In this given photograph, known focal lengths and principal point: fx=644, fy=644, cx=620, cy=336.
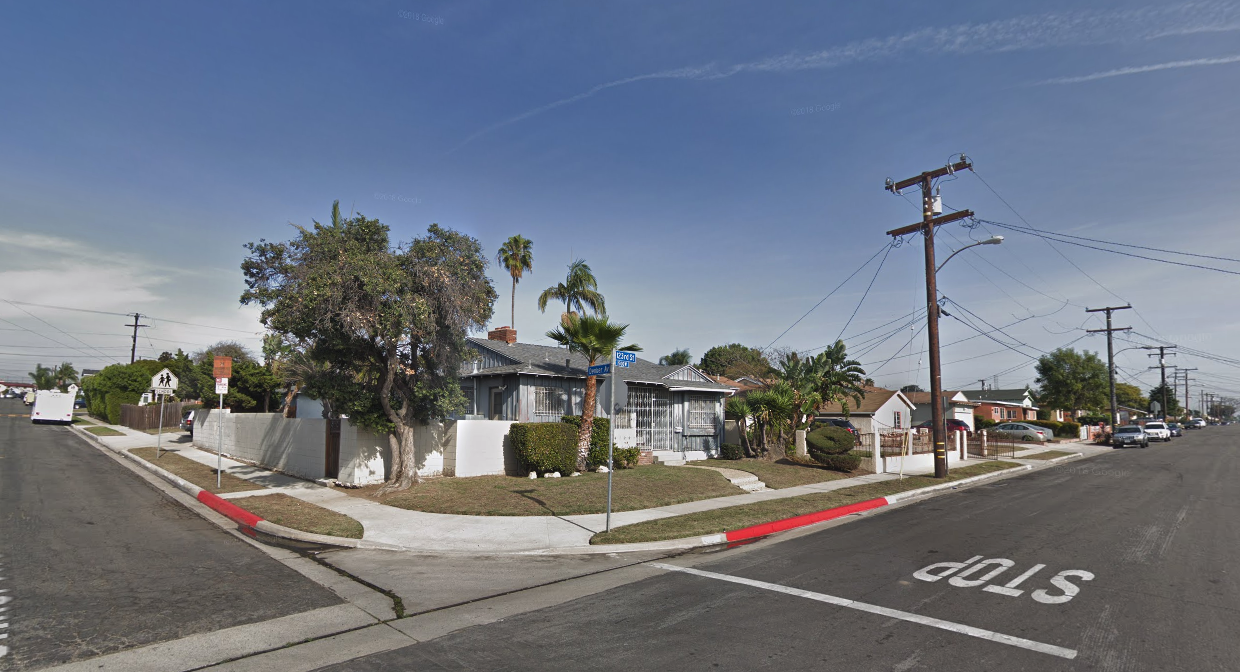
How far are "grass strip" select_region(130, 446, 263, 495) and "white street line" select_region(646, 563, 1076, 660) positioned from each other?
12.4 m

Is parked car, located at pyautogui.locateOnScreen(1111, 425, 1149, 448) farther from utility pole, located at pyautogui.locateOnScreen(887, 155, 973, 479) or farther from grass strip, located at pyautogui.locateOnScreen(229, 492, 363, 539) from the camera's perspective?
grass strip, located at pyautogui.locateOnScreen(229, 492, 363, 539)

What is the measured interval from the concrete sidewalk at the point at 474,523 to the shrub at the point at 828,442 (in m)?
4.67

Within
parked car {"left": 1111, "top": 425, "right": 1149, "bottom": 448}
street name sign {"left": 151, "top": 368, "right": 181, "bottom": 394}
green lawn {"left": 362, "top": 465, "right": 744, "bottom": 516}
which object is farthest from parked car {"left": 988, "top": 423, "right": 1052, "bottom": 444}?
street name sign {"left": 151, "top": 368, "right": 181, "bottom": 394}

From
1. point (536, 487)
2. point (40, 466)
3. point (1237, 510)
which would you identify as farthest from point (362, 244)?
point (1237, 510)

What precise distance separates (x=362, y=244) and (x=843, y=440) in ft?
52.8

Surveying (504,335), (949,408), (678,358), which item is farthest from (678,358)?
(504,335)

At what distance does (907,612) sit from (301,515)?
1049cm

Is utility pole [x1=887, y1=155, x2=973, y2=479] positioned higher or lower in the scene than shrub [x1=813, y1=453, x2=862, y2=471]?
higher

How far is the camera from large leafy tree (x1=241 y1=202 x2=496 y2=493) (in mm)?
13039

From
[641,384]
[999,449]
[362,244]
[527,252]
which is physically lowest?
[999,449]

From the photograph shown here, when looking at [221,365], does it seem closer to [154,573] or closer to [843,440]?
[154,573]

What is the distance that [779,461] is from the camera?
23.1m

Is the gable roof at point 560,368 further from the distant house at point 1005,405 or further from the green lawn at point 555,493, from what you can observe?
the distant house at point 1005,405

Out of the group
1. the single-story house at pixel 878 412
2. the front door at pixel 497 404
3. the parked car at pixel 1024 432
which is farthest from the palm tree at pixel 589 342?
the parked car at pixel 1024 432
